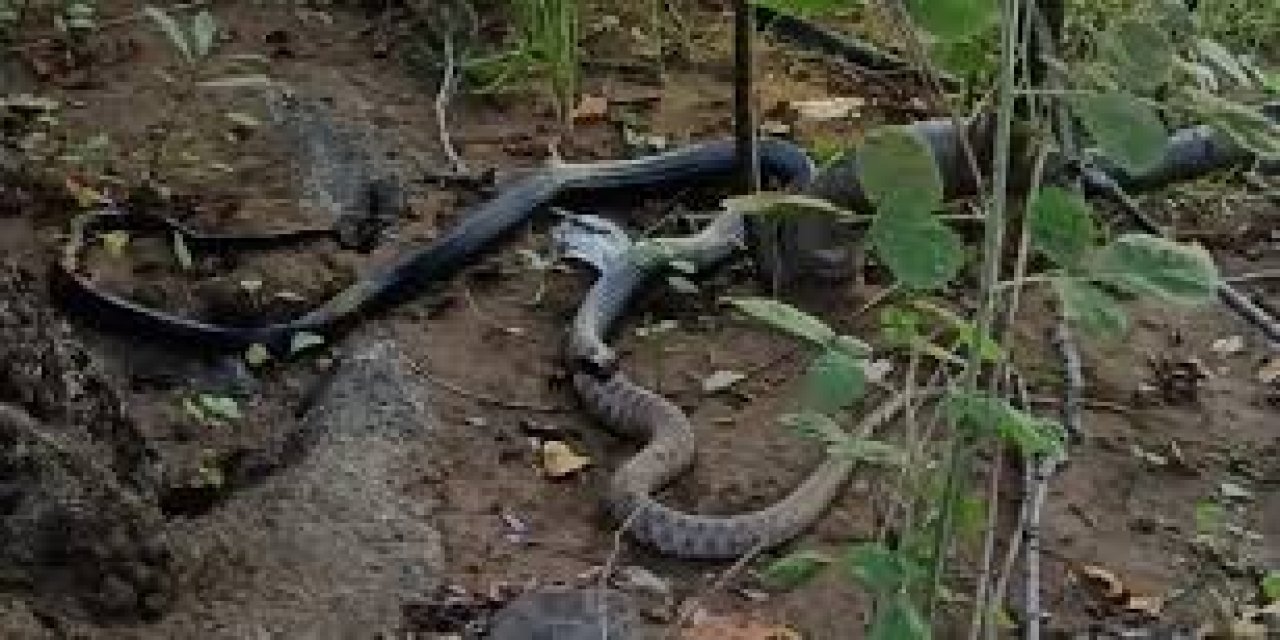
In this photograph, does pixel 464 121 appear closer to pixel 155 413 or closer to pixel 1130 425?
pixel 155 413

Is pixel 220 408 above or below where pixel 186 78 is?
below

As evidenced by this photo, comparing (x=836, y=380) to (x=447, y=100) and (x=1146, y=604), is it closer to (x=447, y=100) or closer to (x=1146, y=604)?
(x=1146, y=604)

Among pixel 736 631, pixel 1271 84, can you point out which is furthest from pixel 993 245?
pixel 736 631

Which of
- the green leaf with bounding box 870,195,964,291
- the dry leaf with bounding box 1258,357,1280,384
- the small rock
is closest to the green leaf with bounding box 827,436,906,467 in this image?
the green leaf with bounding box 870,195,964,291

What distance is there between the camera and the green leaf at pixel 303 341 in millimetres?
4625

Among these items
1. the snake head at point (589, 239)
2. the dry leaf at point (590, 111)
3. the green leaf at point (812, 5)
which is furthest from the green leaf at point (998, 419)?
the dry leaf at point (590, 111)

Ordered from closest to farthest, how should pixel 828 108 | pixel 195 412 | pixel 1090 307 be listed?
pixel 1090 307 → pixel 195 412 → pixel 828 108

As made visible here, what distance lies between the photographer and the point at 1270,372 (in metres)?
→ 4.80

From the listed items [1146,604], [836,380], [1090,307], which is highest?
[1090,307]

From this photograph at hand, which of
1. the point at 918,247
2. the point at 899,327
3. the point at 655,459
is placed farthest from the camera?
the point at 655,459

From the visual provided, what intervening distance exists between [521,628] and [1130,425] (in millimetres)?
1641

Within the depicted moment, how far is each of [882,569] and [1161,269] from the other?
0.43 m

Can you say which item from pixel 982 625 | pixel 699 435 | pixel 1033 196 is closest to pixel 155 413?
pixel 699 435

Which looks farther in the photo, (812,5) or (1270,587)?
(1270,587)
